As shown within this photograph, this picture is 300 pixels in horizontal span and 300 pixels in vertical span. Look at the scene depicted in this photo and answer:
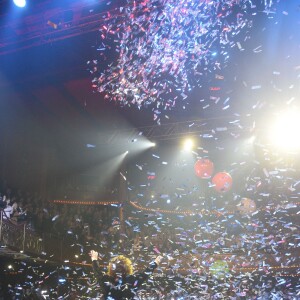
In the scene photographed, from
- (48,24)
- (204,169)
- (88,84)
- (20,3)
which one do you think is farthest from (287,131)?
(20,3)

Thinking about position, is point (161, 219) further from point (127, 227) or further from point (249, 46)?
point (249, 46)

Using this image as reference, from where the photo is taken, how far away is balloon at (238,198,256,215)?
1006 cm

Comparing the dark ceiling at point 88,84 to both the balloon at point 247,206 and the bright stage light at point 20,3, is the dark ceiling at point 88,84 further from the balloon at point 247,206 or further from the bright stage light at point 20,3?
the balloon at point 247,206

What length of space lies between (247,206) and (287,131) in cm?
324

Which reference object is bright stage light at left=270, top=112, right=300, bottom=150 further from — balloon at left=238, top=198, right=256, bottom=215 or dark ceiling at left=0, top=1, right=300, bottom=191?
balloon at left=238, top=198, right=256, bottom=215

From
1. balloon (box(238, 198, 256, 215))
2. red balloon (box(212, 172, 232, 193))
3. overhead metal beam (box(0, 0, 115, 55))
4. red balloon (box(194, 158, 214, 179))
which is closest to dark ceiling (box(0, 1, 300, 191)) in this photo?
overhead metal beam (box(0, 0, 115, 55))

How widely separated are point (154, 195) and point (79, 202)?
2.77 m

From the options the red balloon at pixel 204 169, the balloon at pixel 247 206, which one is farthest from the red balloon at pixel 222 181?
the balloon at pixel 247 206


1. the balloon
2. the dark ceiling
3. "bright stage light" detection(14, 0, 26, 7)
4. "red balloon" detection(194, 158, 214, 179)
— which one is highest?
"bright stage light" detection(14, 0, 26, 7)

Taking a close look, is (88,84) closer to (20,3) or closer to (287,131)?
(20,3)

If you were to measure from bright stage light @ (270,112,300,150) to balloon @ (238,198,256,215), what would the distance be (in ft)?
7.37

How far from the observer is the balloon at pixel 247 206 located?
1006 centimetres

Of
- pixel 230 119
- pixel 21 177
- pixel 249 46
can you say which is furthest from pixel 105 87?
pixel 21 177

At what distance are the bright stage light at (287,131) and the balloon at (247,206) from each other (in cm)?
225
